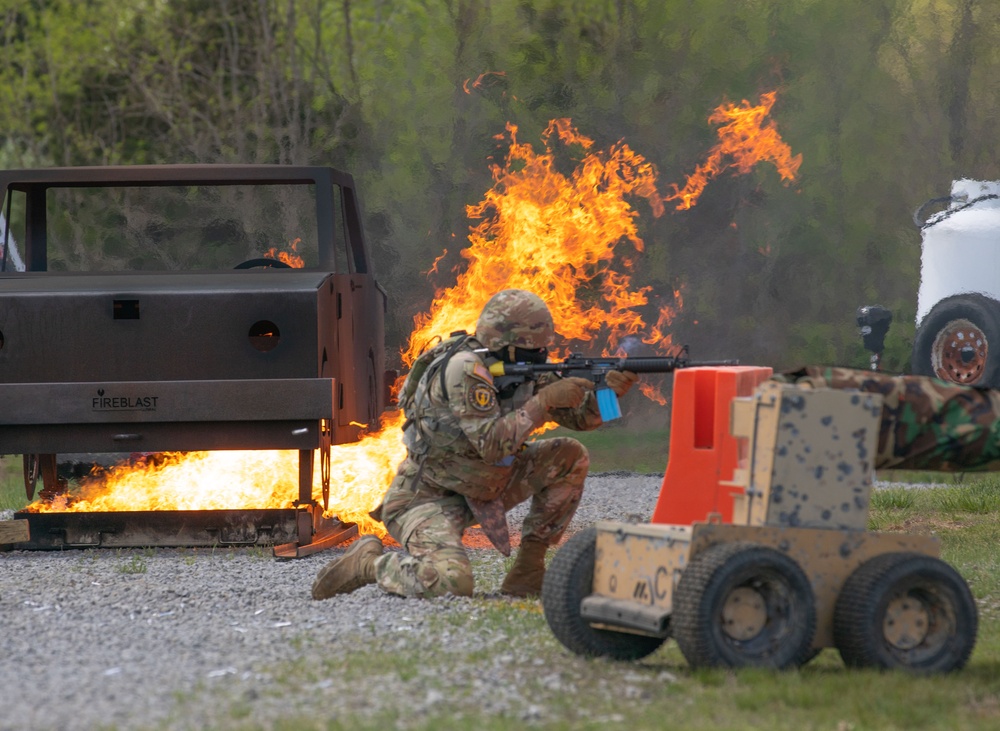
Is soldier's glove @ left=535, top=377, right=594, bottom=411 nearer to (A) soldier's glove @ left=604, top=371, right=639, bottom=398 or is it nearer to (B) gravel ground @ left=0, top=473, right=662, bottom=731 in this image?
(A) soldier's glove @ left=604, top=371, right=639, bottom=398

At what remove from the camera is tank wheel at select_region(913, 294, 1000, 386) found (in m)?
12.0

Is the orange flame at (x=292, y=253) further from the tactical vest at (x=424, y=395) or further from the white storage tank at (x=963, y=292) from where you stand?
the tactical vest at (x=424, y=395)

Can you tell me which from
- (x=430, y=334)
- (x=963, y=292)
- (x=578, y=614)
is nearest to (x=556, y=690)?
(x=578, y=614)

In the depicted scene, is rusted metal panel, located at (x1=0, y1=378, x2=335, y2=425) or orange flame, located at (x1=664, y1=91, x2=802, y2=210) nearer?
rusted metal panel, located at (x1=0, y1=378, x2=335, y2=425)

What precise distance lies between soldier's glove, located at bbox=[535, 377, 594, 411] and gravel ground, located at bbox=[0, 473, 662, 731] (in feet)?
Answer: 3.06

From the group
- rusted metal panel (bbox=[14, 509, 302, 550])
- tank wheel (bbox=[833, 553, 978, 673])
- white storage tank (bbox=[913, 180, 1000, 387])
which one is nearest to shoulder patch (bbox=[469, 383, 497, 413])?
rusted metal panel (bbox=[14, 509, 302, 550])

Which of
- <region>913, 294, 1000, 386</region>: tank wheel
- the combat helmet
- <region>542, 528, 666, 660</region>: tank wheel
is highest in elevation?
the combat helmet

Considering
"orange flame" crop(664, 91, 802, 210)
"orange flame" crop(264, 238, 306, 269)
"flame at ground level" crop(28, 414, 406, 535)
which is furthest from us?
"orange flame" crop(264, 238, 306, 269)

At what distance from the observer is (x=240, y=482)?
944cm

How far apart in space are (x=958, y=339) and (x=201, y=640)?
8466 mm

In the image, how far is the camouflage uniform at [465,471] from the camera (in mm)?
6637

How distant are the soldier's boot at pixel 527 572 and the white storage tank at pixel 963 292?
6131mm

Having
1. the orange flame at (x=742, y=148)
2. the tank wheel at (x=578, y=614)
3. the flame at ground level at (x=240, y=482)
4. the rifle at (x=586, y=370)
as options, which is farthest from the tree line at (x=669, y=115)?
the tank wheel at (x=578, y=614)

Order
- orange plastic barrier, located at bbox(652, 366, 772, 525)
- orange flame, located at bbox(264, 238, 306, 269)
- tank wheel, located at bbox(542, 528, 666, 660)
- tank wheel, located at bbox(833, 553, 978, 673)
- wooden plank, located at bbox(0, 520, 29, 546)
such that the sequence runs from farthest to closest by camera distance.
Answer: orange flame, located at bbox(264, 238, 306, 269) → wooden plank, located at bbox(0, 520, 29, 546) → orange plastic barrier, located at bbox(652, 366, 772, 525) → tank wheel, located at bbox(542, 528, 666, 660) → tank wheel, located at bbox(833, 553, 978, 673)
